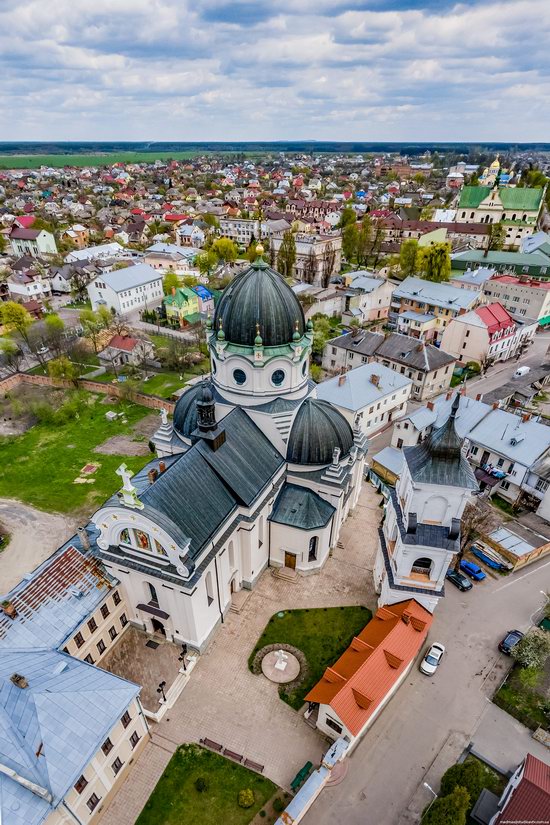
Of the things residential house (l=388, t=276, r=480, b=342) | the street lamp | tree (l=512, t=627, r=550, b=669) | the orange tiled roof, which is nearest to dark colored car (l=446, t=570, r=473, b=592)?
tree (l=512, t=627, r=550, b=669)

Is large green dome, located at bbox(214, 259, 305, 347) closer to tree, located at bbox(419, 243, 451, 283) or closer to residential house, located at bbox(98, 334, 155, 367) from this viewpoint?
→ residential house, located at bbox(98, 334, 155, 367)

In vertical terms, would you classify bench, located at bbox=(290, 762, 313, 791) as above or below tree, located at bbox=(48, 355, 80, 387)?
below

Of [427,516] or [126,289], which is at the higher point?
[427,516]

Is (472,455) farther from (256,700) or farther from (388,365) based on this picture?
(256,700)

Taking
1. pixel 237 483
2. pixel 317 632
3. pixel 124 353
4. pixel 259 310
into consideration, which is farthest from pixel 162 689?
pixel 124 353

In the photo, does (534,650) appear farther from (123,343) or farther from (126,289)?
(126,289)

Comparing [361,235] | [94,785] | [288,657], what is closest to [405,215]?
[361,235]

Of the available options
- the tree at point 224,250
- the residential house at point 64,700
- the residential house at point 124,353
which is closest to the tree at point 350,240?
the tree at point 224,250
